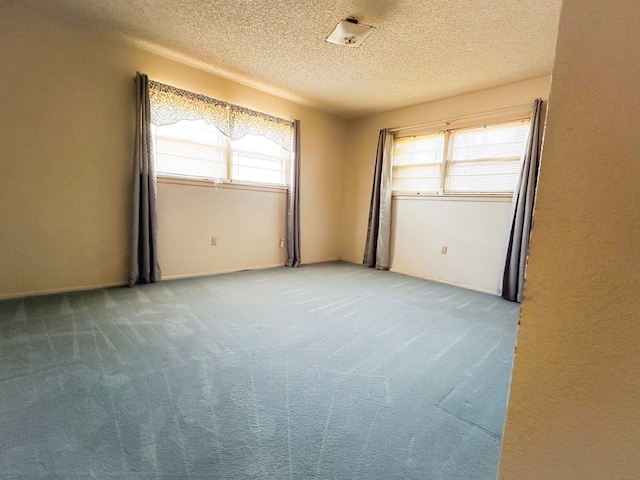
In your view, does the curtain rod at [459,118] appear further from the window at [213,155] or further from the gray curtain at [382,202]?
the window at [213,155]

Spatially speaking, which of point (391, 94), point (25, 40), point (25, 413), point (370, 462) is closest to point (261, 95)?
point (391, 94)

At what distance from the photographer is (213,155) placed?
11.6 ft

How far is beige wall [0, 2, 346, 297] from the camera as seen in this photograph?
2404mm

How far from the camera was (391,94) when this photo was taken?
3.70 metres


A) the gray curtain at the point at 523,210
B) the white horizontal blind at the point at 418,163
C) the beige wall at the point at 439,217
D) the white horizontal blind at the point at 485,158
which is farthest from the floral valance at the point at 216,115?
the gray curtain at the point at 523,210

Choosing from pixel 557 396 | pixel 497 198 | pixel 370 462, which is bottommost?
pixel 370 462

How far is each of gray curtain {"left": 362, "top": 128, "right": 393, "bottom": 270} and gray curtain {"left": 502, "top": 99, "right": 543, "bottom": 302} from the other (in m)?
1.60

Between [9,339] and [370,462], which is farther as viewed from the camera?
[9,339]

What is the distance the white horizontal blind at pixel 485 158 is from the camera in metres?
3.28

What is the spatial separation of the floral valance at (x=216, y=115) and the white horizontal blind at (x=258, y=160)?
0.40 feet

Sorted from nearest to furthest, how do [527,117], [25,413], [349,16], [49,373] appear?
[25,413]
[49,373]
[349,16]
[527,117]

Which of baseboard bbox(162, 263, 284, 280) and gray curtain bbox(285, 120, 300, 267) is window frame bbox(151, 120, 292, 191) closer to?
gray curtain bbox(285, 120, 300, 267)

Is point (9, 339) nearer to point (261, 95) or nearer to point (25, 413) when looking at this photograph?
point (25, 413)

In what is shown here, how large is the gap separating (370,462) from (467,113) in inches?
150
